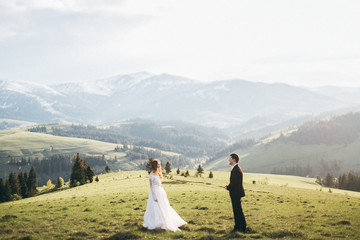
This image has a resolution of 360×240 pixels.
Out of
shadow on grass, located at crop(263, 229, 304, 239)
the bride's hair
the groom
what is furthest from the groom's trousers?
the bride's hair

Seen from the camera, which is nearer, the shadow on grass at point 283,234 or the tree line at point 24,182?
the shadow on grass at point 283,234

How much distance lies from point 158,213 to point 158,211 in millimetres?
145

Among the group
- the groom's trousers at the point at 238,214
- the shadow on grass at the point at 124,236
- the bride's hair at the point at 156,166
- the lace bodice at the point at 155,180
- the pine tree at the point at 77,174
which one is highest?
the bride's hair at the point at 156,166

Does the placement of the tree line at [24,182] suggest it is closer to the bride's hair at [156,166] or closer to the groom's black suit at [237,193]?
the bride's hair at [156,166]

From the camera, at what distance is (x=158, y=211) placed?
1936cm

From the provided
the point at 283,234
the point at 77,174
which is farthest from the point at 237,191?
the point at 77,174

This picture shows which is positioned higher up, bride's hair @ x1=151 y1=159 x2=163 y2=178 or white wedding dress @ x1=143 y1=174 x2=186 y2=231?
bride's hair @ x1=151 y1=159 x2=163 y2=178

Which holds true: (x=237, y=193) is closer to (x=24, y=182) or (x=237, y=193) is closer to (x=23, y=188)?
(x=23, y=188)

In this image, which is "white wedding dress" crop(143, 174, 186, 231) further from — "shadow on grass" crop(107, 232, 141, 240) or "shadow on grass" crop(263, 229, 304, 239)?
"shadow on grass" crop(263, 229, 304, 239)

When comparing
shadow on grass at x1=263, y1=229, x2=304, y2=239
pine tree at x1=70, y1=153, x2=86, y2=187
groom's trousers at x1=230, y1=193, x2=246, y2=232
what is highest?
groom's trousers at x1=230, y1=193, x2=246, y2=232

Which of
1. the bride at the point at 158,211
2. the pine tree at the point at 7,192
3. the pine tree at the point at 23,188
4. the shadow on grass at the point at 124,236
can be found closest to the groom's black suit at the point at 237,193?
the bride at the point at 158,211

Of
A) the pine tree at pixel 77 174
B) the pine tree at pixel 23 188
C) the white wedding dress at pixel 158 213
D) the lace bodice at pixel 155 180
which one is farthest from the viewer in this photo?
the pine tree at pixel 23 188

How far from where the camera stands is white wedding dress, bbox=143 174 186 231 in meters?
19.0

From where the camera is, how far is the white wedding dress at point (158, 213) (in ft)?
62.2
